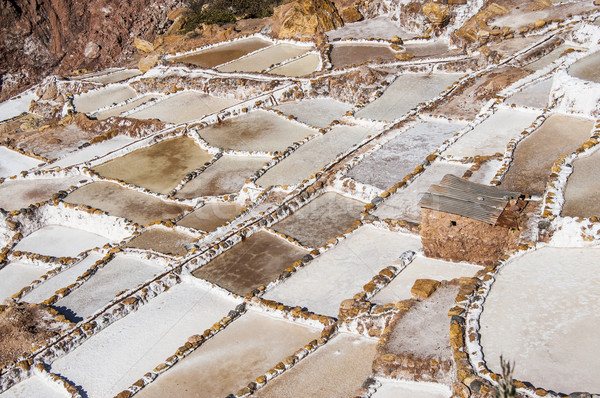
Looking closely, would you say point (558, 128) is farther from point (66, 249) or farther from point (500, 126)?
point (66, 249)

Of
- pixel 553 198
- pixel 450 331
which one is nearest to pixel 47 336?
pixel 450 331

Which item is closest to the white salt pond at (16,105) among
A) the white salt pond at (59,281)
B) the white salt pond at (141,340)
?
the white salt pond at (59,281)

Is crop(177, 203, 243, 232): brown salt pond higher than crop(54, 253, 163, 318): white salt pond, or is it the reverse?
crop(177, 203, 243, 232): brown salt pond

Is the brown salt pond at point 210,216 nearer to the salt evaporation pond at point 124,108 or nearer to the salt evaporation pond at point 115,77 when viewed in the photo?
the salt evaporation pond at point 124,108

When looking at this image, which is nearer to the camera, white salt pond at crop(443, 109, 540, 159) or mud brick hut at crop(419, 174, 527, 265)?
mud brick hut at crop(419, 174, 527, 265)

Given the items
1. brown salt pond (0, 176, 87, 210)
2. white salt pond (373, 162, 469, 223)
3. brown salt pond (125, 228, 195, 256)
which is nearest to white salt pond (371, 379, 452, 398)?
white salt pond (373, 162, 469, 223)

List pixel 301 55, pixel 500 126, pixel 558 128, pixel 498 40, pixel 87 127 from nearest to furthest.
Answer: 1. pixel 558 128
2. pixel 500 126
3. pixel 498 40
4. pixel 87 127
5. pixel 301 55

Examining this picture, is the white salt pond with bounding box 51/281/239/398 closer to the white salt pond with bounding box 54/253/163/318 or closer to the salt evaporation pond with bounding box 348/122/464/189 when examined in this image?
the white salt pond with bounding box 54/253/163/318

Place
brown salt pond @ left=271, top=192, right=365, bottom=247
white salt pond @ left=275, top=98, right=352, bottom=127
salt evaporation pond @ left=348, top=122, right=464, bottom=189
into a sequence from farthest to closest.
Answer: white salt pond @ left=275, top=98, right=352, bottom=127 < salt evaporation pond @ left=348, top=122, right=464, bottom=189 < brown salt pond @ left=271, top=192, right=365, bottom=247
